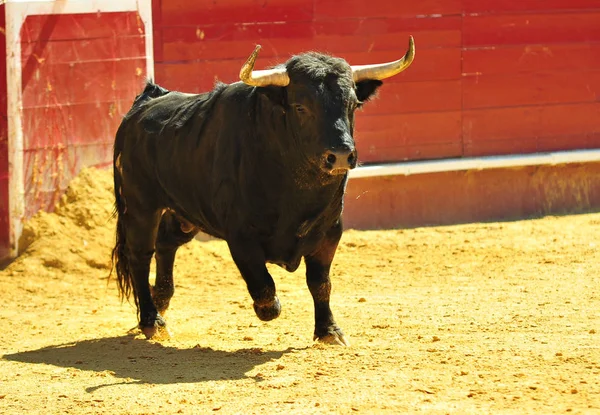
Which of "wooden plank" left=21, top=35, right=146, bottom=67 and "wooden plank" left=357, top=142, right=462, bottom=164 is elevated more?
"wooden plank" left=21, top=35, right=146, bottom=67

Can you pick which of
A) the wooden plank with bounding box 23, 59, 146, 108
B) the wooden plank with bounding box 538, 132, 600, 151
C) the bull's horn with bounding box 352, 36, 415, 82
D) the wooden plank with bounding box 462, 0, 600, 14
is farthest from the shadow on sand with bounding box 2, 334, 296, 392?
the wooden plank with bounding box 538, 132, 600, 151

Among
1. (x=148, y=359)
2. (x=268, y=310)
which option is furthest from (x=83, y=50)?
(x=268, y=310)

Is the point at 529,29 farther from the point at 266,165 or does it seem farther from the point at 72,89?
the point at 266,165

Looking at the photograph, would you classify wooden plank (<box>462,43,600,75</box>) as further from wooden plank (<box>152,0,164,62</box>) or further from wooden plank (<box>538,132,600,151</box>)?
wooden plank (<box>152,0,164,62</box>)

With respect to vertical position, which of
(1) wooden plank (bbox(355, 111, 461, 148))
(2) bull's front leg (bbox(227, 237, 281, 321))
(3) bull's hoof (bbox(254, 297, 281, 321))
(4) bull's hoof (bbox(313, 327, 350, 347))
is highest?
(1) wooden plank (bbox(355, 111, 461, 148))

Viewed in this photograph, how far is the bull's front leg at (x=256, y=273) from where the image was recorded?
645 cm

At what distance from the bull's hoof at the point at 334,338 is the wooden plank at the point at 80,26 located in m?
3.92

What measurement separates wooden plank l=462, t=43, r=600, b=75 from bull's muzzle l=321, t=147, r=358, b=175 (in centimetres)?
579

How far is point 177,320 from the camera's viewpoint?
26.1ft

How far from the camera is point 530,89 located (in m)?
11.9

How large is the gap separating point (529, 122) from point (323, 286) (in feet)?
Answer: 18.5

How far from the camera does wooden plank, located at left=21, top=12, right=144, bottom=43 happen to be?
9398 millimetres

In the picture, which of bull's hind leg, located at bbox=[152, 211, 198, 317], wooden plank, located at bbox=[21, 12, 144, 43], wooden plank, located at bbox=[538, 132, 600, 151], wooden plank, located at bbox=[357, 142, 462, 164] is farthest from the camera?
wooden plank, located at bbox=[538, 132, 600, 151]

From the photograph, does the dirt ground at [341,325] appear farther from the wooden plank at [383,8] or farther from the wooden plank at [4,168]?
the wooden plank at [383,8]
